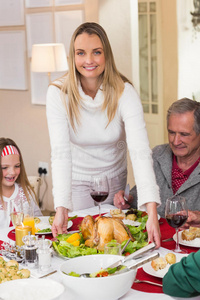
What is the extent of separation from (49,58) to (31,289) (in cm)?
342

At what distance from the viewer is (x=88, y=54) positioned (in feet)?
7.45

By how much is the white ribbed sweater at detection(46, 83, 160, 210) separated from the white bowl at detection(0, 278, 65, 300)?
670 millimetres

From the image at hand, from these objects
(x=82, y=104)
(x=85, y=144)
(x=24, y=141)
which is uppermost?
(x=82, y=104)

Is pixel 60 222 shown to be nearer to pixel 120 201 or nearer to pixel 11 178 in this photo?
pixel 120 201

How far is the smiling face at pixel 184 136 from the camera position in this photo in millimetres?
2648

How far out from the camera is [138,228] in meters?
1.99

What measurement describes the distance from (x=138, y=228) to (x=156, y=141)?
8.10 ft

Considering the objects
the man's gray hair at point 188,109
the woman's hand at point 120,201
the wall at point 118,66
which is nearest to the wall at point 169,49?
the wall at point 118,66

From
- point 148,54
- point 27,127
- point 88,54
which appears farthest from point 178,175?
point 27,127

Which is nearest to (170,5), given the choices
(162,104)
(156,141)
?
(162,104)

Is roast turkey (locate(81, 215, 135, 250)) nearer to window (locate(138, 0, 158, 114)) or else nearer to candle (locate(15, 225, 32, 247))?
candle (locate(15, 225, 32, 247))

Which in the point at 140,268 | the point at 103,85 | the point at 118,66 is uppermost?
the point at 118,66

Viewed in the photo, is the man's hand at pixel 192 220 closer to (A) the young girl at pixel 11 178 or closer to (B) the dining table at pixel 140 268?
(B) the dining table at pixel 140 268

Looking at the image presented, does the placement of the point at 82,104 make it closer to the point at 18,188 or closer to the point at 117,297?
the point at 18,188
